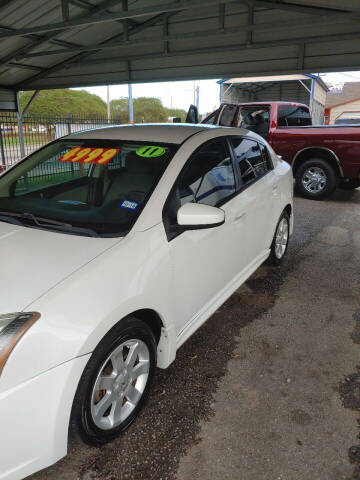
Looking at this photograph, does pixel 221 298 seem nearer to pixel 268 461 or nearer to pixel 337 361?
pixel 337 361

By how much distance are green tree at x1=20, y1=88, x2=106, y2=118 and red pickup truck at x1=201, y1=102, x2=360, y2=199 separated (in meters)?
57.1

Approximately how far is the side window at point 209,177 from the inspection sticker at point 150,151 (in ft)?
0.76

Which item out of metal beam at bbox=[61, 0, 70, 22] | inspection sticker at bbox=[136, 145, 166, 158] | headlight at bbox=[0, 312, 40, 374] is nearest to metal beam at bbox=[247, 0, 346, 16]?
metal beam at bbox=[61, 0, 70, 22]

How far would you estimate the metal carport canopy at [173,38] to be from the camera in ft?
20.7

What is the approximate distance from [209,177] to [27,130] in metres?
10.6

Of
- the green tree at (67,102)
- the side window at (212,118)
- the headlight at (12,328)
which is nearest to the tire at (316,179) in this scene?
the side window at (212,118)

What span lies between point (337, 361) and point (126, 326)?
6.07 feet

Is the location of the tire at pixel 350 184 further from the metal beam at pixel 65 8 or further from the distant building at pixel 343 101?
the distant building at pixel 343 101

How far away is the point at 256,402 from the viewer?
2.49 m

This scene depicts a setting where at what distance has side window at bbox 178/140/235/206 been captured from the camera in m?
2.60

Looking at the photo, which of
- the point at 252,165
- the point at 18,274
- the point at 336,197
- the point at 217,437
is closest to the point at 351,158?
the point at 336,197

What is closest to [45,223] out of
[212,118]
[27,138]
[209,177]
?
[209,177]

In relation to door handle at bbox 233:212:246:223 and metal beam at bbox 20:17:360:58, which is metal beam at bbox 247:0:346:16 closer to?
metal beam at bbox 20:17:360:58

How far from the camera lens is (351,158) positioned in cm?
795
